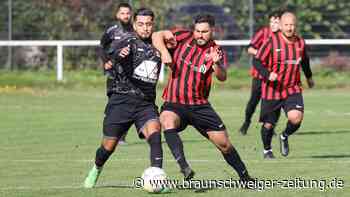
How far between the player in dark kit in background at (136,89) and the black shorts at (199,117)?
0.68m

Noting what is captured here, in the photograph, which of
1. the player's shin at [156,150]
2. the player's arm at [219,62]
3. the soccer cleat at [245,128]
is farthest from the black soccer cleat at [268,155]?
the player's shin at [156,150]

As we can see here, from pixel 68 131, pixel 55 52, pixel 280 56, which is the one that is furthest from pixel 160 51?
pixel 55 52

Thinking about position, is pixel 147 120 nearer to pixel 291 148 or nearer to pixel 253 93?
pixel 291 148

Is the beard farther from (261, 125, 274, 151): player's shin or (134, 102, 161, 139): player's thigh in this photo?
(261, 125, 274, 151): player's shin

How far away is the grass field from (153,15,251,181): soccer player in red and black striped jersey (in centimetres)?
69

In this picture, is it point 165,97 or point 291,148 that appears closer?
point 165,97

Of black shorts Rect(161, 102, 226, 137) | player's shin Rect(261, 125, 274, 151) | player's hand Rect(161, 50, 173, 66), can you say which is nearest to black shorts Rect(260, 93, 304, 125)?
player's shin Rect(261, 125, 274, 151)

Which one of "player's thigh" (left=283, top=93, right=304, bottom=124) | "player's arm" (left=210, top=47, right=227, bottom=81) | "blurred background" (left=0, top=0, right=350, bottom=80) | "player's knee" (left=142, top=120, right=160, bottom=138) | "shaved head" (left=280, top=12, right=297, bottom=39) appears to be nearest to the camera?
"player's knee" (left=142, top=120, right=160, bottom=138)

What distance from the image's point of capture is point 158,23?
107 feet

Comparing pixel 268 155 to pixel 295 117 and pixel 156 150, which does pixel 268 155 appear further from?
pixel 156 150

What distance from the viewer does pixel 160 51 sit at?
11.3 meters

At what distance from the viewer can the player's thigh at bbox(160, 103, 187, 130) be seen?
39.1 feet

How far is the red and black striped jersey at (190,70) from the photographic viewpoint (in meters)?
11.9

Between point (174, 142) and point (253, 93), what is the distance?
7.27 meters
